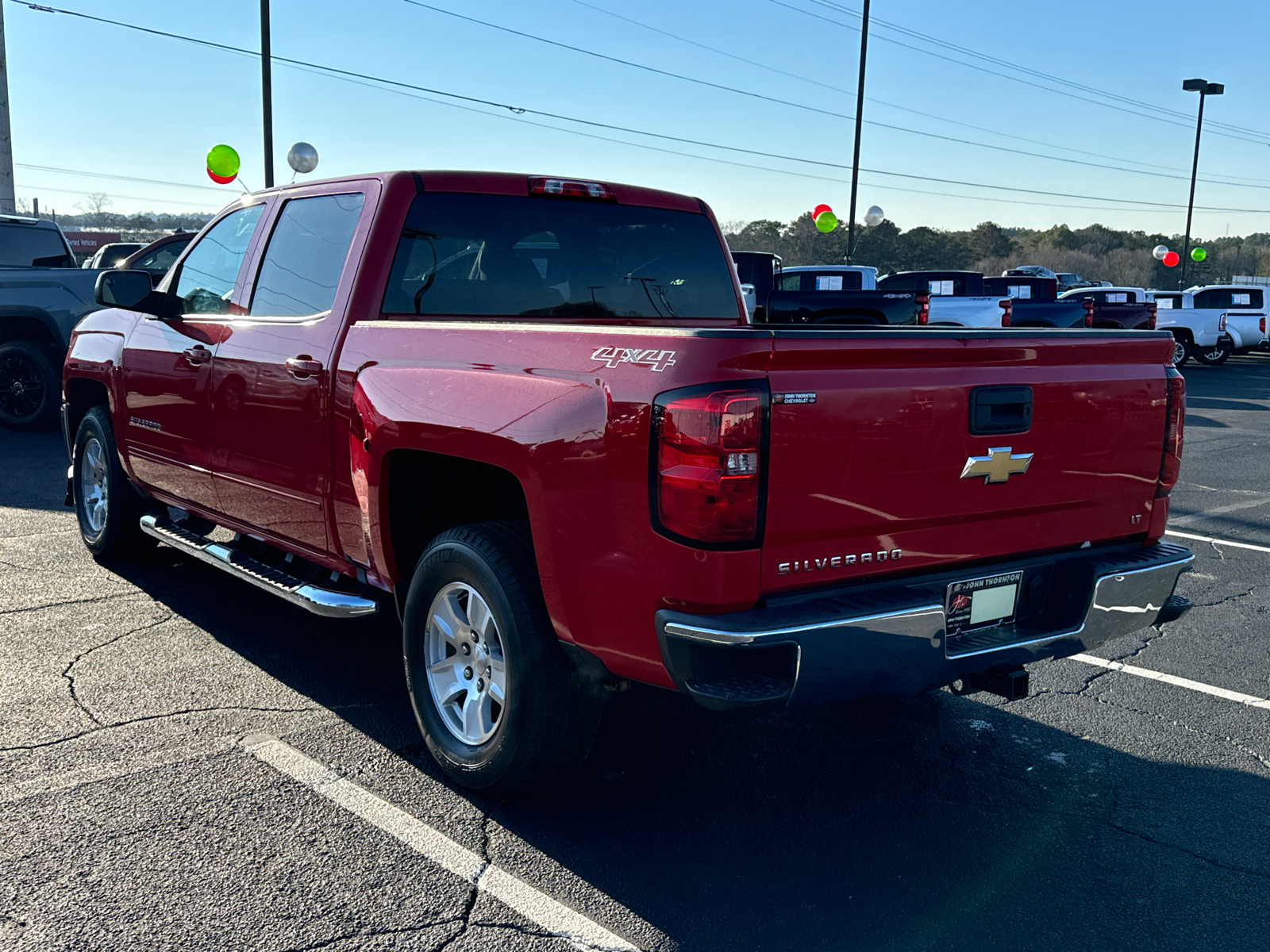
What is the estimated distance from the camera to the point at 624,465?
293 cm

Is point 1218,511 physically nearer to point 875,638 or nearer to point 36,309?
point 875,638

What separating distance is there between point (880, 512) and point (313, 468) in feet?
7.30

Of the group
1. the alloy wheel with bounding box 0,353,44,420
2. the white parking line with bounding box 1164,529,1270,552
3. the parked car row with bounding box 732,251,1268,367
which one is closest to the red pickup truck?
the white parking line with bounding box 1164,529,1270,552

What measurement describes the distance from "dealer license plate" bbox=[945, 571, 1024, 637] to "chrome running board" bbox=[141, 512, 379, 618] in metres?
2.04

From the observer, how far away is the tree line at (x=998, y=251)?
66688 mm

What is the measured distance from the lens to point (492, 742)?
3.48 meters

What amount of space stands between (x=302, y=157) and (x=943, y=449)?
623 inches

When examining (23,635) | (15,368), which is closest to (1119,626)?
(23,635)

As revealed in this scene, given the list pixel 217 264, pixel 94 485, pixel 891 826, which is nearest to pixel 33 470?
pixel 94 485

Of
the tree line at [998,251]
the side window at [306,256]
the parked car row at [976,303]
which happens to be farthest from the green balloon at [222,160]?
→ the tree line at [998,251]

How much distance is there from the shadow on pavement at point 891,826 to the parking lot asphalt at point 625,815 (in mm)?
11

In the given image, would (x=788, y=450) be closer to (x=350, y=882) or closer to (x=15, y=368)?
(x=350, y=882)

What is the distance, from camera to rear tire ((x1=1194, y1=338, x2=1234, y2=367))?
87.1 ft

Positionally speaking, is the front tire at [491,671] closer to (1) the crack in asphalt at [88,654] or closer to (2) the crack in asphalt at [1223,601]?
(1) the crack in asphalt at [88,654]
